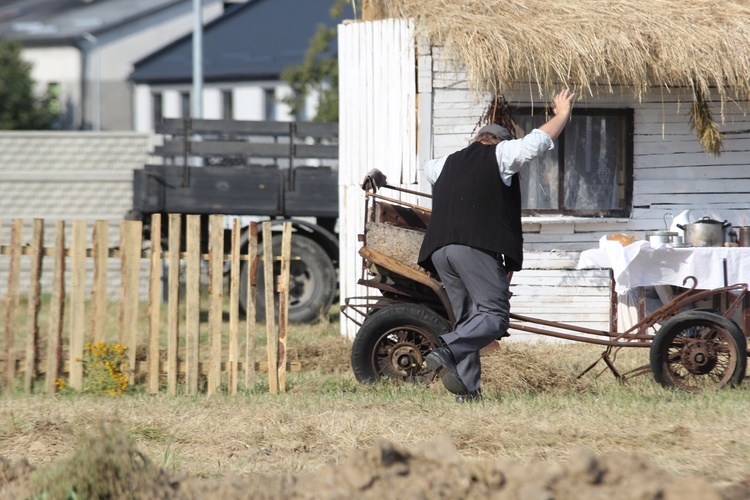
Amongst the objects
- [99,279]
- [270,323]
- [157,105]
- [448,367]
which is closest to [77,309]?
[99,279]

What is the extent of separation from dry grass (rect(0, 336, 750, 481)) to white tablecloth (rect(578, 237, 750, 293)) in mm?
1444

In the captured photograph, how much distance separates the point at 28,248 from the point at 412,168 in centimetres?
381

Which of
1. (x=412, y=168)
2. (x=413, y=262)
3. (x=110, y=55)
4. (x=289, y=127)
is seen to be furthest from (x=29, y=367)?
(x=110, y=55)

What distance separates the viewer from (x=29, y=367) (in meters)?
7.36

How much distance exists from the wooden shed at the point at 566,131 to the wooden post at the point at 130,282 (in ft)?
9.92

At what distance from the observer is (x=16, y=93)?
115ft

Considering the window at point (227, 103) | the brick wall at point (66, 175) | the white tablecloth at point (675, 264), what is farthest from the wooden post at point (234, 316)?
the window at point (227, 103)

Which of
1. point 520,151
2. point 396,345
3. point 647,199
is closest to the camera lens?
point 520,151

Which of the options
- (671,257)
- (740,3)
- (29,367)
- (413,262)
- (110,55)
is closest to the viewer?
(413,262)

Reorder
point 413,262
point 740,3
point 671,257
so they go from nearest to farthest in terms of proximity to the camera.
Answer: point 413,262
point 671,257
point 740,3

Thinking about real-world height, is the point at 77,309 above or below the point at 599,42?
below

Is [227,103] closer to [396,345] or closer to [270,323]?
[270,323]

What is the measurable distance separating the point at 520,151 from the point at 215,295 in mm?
2557

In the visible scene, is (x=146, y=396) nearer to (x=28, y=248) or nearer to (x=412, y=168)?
(x=28, y=248)
